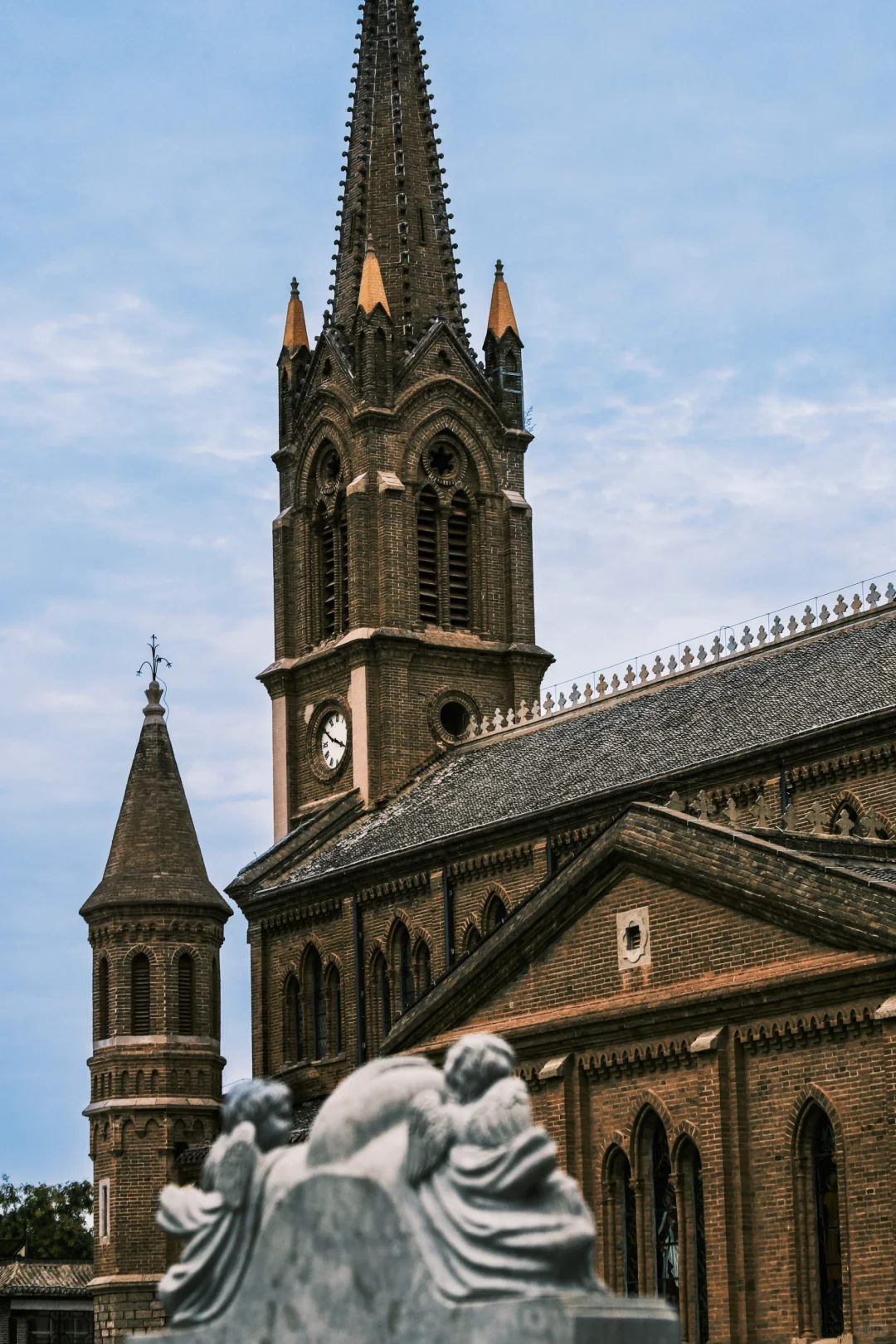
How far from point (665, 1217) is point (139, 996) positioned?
32.9 metres

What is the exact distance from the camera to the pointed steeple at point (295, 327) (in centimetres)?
7456

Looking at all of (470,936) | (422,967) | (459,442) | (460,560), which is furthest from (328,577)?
(470,936)

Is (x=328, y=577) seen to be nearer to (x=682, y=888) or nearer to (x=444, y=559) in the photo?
(x=444, y=559)

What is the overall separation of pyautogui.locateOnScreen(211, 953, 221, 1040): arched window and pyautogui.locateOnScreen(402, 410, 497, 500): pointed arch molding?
14.6m

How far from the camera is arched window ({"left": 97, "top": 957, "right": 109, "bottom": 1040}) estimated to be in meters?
A: 67.5

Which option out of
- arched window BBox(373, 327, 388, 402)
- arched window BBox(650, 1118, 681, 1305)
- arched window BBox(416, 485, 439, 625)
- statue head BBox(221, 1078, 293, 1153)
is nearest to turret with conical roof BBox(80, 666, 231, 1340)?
arched window BBox(416, 485, 439, 625)

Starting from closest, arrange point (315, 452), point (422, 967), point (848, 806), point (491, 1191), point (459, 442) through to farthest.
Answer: point (491, 1191) → point (848, 806) → point (422, 967) → point (459, 442) → point (315, 452)

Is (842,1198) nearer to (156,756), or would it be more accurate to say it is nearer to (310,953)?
(310,953)

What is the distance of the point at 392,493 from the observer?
2749 inches

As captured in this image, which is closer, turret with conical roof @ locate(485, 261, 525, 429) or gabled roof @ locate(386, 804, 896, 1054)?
gabled roof @ locate(386, 804, 896, 1054)

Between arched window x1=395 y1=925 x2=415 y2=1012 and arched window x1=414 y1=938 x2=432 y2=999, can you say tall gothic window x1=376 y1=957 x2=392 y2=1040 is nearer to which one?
arched window x1=395 y1=925 x2=415 y2=1012

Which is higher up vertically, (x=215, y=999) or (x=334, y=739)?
(x=334, y=739)

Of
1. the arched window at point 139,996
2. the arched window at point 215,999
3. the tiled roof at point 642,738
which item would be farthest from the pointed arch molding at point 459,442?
the arched window at point 139,996

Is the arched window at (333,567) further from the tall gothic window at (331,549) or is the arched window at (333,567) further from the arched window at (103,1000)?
the arched window at (103,1000)
